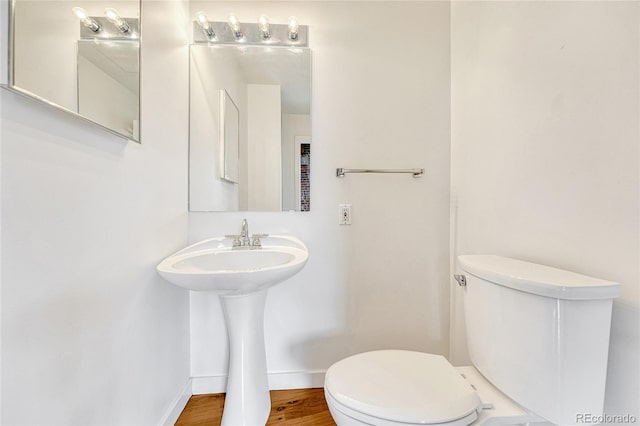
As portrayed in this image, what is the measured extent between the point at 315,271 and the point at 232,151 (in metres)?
0.78

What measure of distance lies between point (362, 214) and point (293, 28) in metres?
1.02

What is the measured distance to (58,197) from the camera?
63 centimetres

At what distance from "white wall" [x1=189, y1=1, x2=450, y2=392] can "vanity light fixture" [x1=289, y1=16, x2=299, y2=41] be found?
0.28ft

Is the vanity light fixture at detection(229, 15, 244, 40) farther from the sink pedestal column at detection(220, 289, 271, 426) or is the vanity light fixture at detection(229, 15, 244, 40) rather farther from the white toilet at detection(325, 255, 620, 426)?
the white toilet at detection(325, 255, 620, 426)

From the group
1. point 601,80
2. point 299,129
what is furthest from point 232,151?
point 601,80

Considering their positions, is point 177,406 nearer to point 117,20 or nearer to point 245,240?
point 245,240

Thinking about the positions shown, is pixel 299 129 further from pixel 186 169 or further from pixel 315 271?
pixel 315 271

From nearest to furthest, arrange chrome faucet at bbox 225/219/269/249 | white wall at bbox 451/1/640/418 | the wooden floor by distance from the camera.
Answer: white wall at bbox 451/1/640/418
the wooden floor
chrome faucet at bbox 225/219/269/249

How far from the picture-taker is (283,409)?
1.27 metres

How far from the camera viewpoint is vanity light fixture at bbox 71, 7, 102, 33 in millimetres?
688

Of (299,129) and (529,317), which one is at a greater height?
(299,129)

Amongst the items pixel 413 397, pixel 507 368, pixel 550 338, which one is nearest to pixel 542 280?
pixel 550 338

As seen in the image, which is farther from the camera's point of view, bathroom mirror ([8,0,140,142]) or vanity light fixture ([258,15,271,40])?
vanity light fixture ([258,15,271,40])

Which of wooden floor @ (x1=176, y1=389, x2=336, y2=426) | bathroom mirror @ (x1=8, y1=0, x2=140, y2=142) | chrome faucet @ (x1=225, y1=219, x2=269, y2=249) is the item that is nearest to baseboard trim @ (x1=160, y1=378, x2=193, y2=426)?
wooden floor @ (x1=176, y1=389, x2=336, y2=426)
